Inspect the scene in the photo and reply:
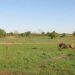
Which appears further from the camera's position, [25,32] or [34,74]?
[25,32]

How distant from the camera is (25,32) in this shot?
324ft

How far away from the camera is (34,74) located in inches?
522

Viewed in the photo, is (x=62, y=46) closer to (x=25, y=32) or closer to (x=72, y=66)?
(x=72, y=66)

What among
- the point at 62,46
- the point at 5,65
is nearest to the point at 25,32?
the point at 62,46

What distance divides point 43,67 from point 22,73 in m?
2.56

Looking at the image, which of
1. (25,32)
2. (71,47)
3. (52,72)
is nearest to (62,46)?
(71,47)

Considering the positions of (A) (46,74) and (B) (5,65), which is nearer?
(A) (46,74)

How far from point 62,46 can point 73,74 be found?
21.2m

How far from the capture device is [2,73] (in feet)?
43.8

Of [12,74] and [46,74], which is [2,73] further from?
[46,74]

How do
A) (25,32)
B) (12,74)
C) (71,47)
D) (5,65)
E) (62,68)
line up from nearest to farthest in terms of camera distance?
(12,74) < (62,68) < (5,65) < (71,47) < (25,32)

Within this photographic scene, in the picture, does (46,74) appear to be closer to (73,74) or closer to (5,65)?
(73,74)

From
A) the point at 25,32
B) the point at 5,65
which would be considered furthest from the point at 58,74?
the point at 25,32

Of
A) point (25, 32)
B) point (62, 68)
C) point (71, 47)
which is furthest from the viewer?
point (25, 32)
